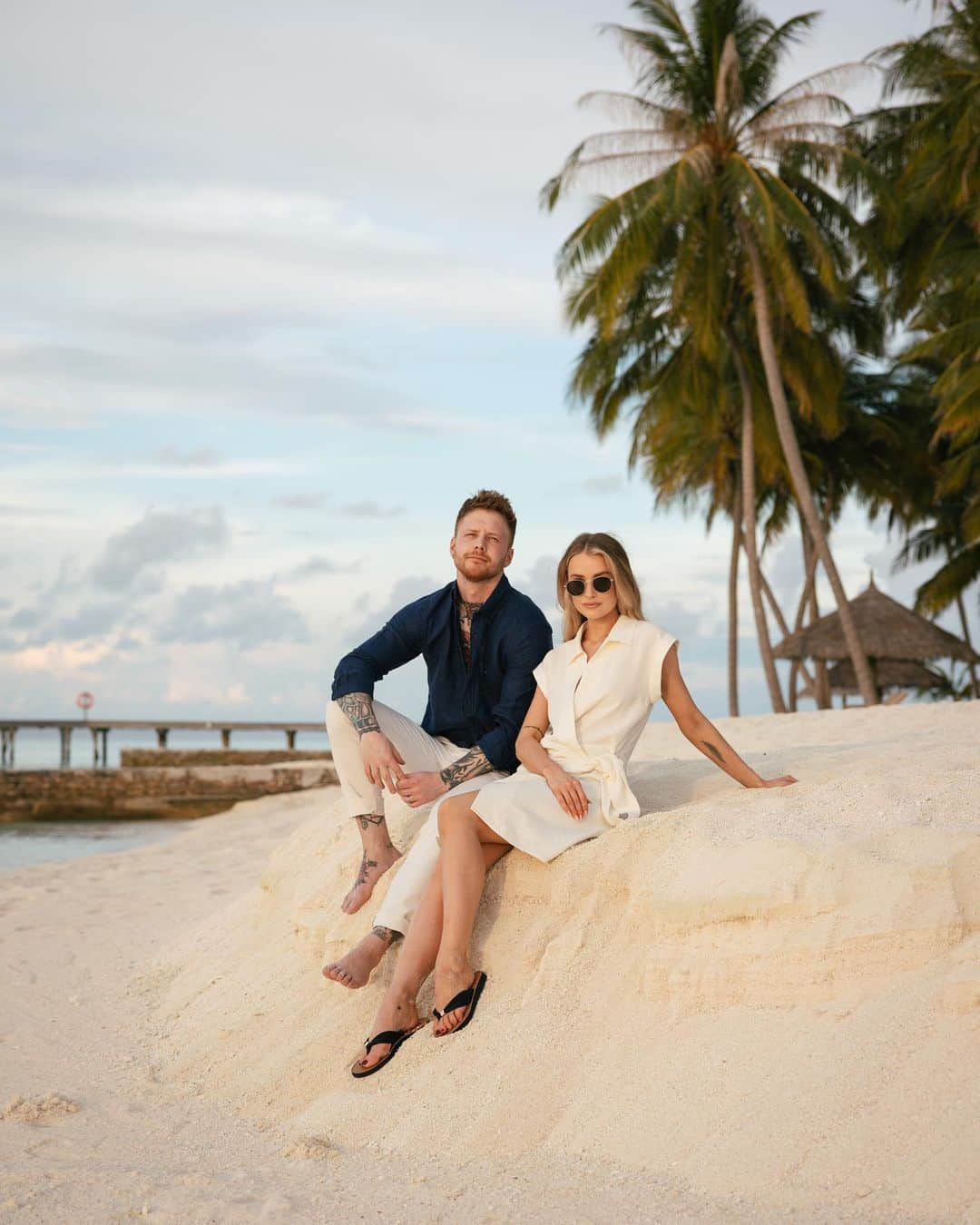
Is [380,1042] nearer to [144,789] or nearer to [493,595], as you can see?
[493,595]

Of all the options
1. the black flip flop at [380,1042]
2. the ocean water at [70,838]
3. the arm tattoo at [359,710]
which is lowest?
the ocean water at [70,838]

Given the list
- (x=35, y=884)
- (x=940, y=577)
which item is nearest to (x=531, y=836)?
(x=35, y=884)

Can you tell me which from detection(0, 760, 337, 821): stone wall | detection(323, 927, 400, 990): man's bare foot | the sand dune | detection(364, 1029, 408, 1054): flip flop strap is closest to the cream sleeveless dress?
the sand dune

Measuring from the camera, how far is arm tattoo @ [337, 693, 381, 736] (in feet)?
14.9

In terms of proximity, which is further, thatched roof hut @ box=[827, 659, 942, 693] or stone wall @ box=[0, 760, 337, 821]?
thatched roof hut @ box=[827, 659, 942, 693]

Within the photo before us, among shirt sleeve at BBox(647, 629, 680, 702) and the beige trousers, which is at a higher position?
shirt sleeve at BBox(647, 629, 680, 702)

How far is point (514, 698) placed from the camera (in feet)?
14.8

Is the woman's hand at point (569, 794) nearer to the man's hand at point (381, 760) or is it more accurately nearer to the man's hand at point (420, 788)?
the man's hand at point (420, 788)

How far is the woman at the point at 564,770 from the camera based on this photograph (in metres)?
3.83

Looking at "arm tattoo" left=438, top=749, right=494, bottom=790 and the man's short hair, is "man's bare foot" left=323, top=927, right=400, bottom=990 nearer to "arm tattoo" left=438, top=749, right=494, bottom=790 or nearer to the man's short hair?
"arm tattoo" left=438, top=749, right=494, bottom=790

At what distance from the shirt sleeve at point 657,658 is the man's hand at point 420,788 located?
896 millimetres

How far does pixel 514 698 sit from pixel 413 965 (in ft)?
3.72

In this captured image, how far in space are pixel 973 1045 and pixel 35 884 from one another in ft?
26.5

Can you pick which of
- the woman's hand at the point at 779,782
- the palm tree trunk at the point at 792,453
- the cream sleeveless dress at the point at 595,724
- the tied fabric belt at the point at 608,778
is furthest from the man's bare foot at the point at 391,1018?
the palm tree trunk at the point at 792,453
